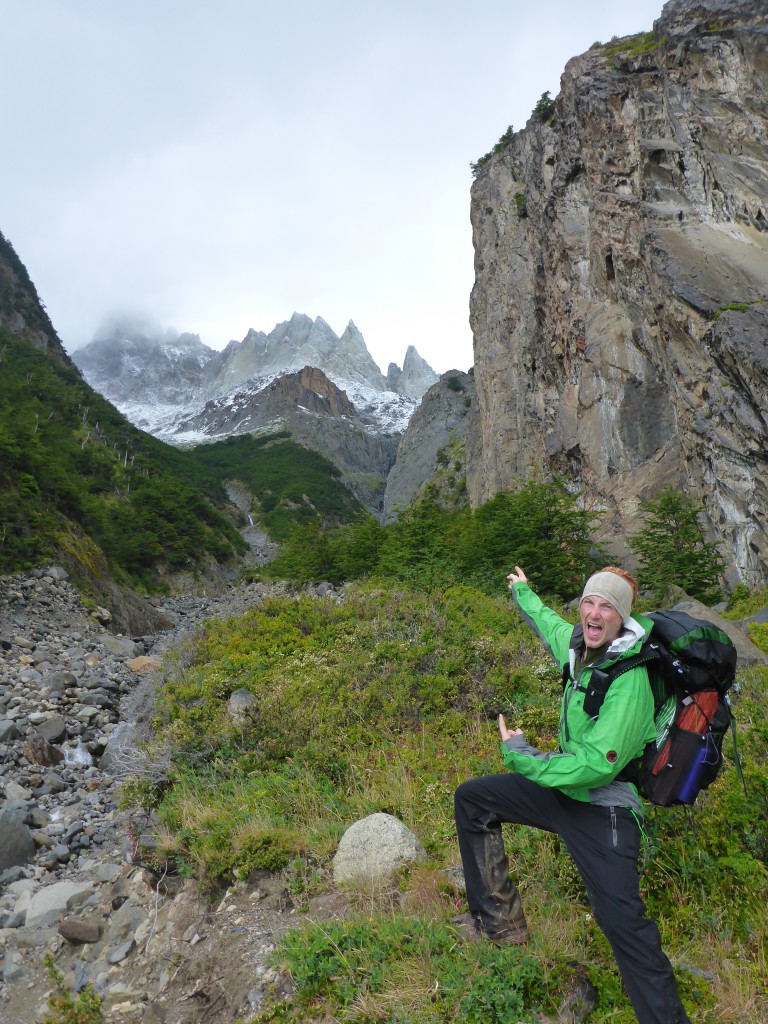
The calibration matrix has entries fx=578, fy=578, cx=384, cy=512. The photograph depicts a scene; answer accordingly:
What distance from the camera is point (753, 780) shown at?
12.3ft

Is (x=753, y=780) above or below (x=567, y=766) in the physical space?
below

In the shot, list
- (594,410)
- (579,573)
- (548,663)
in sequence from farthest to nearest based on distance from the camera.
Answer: (594,410)
(579,573)
(548,663)

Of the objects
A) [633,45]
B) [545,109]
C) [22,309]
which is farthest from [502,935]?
[22,309]

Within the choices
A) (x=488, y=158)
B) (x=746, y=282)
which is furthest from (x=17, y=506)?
(x=488, y=158)

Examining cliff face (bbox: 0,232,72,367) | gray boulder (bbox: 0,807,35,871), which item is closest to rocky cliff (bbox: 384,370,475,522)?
cliff face (bbox: 0,232,72,367)

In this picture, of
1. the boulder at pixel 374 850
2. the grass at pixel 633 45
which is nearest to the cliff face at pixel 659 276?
the grass at pixel 633 45

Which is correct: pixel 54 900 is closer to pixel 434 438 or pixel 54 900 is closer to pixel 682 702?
pixel 682 702

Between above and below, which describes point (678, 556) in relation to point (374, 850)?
above

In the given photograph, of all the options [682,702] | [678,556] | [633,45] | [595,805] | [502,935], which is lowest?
[502,935]

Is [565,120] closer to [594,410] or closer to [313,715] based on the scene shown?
[594,410]

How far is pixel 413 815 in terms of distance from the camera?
4.99 metres

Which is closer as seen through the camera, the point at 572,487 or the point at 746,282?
the point at 746,282

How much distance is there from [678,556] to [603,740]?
14136mm

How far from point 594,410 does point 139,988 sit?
26.7 meters
